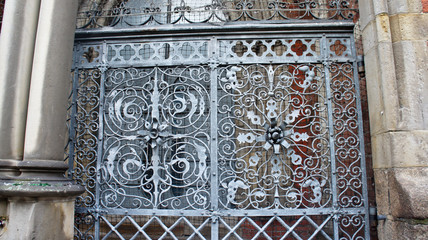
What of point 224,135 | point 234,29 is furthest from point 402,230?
point 234,29

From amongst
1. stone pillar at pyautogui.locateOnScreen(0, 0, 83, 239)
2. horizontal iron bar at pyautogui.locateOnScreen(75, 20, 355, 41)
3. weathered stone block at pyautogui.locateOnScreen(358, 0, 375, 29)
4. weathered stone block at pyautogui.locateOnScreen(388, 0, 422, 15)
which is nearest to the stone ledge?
stone pillar at pyautogui.locateOnScreen(0, 0, 83, 239)

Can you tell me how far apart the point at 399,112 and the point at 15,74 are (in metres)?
3.22

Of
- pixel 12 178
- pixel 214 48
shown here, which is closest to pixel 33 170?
pixel 12 178

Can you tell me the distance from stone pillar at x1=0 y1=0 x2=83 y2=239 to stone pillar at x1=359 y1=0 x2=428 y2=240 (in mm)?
2580

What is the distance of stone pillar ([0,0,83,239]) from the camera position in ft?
7.37

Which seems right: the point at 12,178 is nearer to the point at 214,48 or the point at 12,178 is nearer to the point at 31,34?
the point at 31,34

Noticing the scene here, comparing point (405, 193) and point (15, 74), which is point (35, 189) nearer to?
point (15, 74)

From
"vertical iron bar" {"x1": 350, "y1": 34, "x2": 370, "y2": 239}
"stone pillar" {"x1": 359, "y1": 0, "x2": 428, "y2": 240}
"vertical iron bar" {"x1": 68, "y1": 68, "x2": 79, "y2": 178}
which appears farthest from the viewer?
"vertical iron bar" {"x1": 68, "y1": 68, "x2": 79, "y2": 178}

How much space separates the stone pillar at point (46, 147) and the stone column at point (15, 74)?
0.09 feet

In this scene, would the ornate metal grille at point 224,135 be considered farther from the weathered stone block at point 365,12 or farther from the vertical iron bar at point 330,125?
the weathered stone block at point 365,12

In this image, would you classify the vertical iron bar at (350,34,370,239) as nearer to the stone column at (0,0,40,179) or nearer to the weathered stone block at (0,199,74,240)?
the weathered stone block at (0,199,74,240)

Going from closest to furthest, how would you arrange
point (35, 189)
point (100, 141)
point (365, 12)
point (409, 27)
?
1. point (35, 189)
2. point (409, 27)
3. point (365, 12)
4. point (100, 141)

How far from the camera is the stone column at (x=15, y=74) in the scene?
2.41m

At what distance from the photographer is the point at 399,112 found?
2.50 meters
